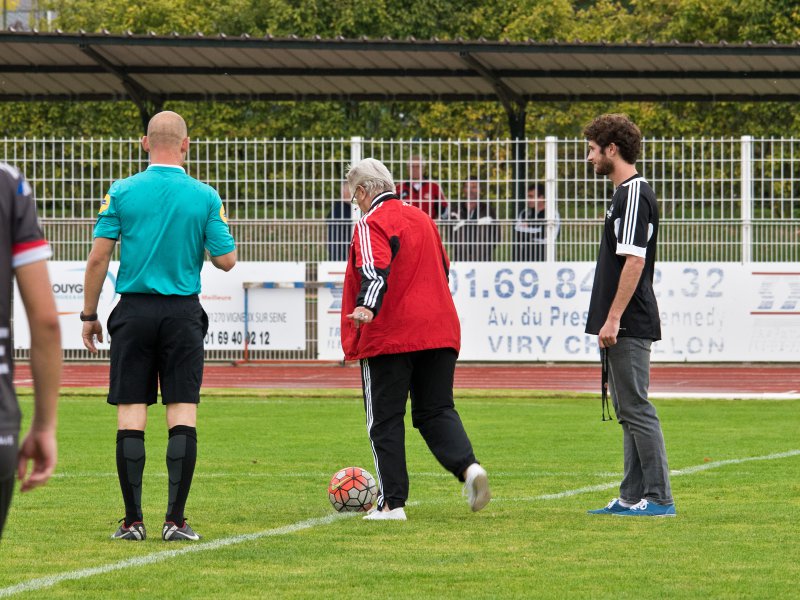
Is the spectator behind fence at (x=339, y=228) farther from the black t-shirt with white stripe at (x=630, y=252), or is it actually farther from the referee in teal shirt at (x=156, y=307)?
the referee in teal shirt at (x=156, y=307)

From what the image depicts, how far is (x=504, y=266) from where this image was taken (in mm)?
21281

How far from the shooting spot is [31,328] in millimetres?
3910

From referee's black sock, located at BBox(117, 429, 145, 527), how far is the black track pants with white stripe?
1290 millimetres

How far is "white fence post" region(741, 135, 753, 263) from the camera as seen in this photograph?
21.1 meters

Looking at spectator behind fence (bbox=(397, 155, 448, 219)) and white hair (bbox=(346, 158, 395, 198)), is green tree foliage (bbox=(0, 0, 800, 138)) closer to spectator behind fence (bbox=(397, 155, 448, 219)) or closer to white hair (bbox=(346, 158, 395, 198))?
spectator behind fence (bbox=(397, 155, 448, 219))

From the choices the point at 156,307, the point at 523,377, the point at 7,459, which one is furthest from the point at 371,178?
the point at 523,377

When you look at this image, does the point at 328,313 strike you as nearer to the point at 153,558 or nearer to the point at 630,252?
the point at 630,252

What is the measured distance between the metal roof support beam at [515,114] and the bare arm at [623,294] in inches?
521

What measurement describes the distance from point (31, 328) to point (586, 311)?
17.2 meters

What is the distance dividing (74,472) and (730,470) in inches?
168

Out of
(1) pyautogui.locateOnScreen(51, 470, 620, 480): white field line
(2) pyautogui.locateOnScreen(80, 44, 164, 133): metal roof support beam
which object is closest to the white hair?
(1) pyautogui.locateOnScreen(51, 470, 620, 480): white field line

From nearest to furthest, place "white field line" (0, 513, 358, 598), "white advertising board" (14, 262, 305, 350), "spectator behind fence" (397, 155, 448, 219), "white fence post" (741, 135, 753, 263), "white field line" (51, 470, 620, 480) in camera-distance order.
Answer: "white field line" (0, 513, 358, 598)
"white field line" (51, 470, 620, 480)
"spectator behind fence" (397, 155, 448, 219)
"white fence post" (741, 135, 753, 263)
"white advertising board" (14, 262, 305, 350)

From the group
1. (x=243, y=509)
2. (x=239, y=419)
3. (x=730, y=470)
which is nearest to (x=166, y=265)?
(x=243, y=509)

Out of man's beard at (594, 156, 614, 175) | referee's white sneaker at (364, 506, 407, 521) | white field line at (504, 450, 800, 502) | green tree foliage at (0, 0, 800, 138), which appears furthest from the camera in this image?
green tree foliage at (0, 0, 800, 138)
